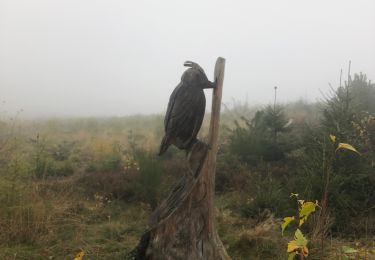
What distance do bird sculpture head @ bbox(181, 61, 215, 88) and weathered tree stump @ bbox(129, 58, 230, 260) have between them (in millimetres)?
153

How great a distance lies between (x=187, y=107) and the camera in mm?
4039

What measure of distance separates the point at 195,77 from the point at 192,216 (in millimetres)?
1460

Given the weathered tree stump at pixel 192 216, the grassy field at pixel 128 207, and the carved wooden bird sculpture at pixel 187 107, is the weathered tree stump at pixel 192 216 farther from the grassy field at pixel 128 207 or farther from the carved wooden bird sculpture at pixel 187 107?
the grassy field at pixel 128 207

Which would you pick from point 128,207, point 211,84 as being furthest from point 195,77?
point 128,207

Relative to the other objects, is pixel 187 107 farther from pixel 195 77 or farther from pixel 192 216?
pixel 192 216

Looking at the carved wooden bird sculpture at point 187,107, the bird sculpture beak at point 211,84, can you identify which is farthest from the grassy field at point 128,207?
the bird sculpture beak at point 211,84

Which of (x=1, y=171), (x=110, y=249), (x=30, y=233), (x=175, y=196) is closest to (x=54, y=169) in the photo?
(x=1, y=171)

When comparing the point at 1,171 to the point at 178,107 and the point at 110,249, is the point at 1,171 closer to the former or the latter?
the point at 110,249

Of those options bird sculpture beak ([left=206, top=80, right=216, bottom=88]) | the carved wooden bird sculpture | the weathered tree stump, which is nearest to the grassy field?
the weathered tree stump

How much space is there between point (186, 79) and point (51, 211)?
3549 mm

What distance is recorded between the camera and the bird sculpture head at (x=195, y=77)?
4055 millimetres

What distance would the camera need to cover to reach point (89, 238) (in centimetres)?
582

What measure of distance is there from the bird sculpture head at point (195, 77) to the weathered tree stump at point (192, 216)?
15cm

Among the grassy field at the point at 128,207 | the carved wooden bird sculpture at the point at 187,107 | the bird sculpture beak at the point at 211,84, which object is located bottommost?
the grassy field at the point at 128,207
